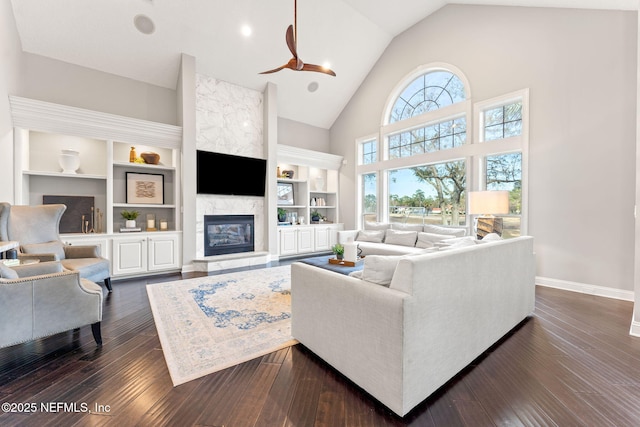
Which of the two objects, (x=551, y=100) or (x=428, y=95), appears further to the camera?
(x=428, y=95)

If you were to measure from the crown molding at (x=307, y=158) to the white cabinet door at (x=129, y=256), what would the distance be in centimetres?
345

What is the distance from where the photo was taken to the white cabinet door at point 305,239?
22.2 ft

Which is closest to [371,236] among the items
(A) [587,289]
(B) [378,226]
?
A: (B) [378,226]

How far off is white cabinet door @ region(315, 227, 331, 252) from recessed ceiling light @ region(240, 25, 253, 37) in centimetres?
449

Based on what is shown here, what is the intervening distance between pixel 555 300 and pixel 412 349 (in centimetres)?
322

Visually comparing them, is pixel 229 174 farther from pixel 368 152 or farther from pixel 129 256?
pixel 368 152

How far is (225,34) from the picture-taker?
5035mm

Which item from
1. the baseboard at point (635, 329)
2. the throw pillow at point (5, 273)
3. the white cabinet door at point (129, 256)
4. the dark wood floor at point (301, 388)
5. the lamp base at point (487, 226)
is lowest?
the dark wood floor at point (301, 388)

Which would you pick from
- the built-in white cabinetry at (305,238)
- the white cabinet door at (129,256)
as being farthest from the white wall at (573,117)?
the white cabinet door at (129,256)

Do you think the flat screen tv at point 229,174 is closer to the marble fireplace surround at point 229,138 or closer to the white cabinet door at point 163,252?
the marble fireplace surround at point 229,138

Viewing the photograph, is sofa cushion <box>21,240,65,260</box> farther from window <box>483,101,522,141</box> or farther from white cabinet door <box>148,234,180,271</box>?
window <box>483,101,522,141</box>

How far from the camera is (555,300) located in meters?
3.45

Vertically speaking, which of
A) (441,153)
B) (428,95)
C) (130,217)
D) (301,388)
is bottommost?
(301,388)

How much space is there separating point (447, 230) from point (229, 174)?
14.7 feet
